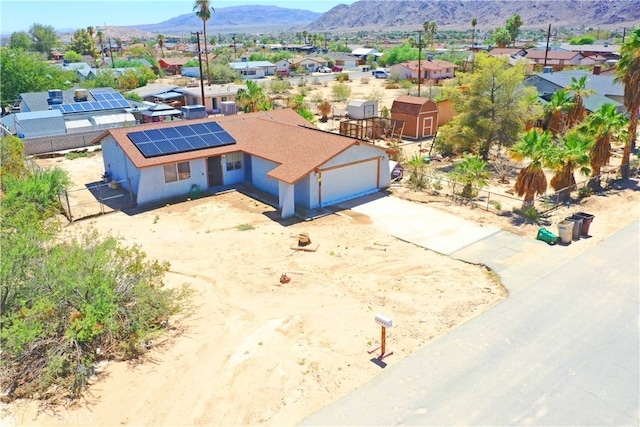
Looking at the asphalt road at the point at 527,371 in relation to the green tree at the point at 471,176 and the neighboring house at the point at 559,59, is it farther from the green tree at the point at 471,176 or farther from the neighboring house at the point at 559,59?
the neighboring house at the point at 559,59

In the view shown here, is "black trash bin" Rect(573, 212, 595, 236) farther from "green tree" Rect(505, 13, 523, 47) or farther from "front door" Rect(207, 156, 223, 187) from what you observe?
"green tree" Rect(505, 13, 523, 47)

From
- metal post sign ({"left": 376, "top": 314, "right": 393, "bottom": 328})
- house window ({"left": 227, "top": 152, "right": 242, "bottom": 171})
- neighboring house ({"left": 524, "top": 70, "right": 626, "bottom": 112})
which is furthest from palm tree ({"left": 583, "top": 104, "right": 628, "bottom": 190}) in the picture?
metal post sign ({"left": 376, "top": 314, "right": 393, "bottom": 328})

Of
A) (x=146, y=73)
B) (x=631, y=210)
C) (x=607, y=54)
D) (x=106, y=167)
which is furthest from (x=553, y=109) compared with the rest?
(x=607, y=54)

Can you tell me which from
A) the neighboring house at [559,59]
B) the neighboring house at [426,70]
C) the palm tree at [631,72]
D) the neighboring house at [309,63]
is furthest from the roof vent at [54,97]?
the neighboring house at [559,59]

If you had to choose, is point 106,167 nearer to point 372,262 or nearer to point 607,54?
point 372,262

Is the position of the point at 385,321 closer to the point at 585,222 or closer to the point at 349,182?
the point at 585,222
